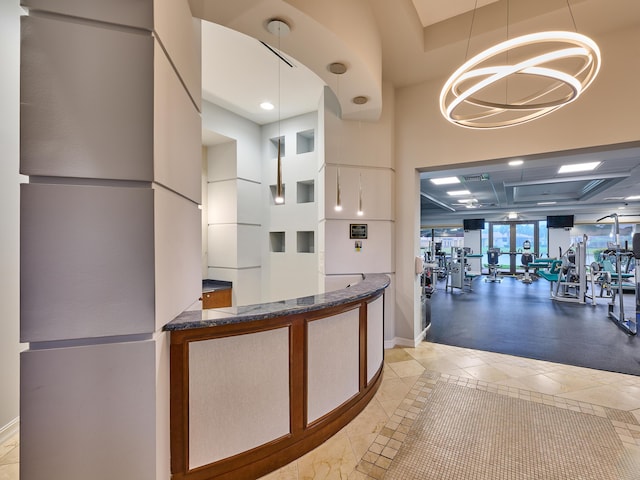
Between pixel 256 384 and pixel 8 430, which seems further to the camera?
pixel 8 430

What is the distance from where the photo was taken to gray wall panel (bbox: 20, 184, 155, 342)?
1.42m

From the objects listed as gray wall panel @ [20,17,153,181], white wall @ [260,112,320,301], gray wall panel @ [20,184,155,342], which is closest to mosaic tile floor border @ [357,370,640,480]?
gray wall panel @ [20,184,155,342]

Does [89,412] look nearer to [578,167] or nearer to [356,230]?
[356,230]

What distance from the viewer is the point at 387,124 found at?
4.27 metres

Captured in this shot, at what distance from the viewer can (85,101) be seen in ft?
4.85

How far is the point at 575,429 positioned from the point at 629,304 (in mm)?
7897

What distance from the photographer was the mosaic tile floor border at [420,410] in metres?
2.17

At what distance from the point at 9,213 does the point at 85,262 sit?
1.86 m

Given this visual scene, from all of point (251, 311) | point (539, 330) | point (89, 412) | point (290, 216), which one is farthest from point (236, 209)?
point (539, 330)

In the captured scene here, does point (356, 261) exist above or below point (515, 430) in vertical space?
above

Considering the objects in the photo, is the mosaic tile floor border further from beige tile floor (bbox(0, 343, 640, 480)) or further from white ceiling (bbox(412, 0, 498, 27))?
white ceiling (bbox(412, 0, 498, 27))

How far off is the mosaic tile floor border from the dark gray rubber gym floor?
1235 mm

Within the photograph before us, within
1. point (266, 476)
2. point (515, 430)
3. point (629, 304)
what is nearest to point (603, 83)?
point (515, 430)

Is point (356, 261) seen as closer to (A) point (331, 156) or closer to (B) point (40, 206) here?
(A) point (331, 156)
